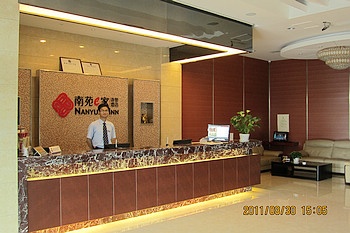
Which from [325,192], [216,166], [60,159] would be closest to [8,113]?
[60,159]

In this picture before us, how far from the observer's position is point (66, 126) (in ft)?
24.3

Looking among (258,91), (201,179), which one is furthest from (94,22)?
(258,91)

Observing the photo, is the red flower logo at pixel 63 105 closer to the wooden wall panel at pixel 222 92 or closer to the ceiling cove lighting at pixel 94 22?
the ceiling cove lighting at pixel 94 22

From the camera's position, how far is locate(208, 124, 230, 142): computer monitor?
25.0ft

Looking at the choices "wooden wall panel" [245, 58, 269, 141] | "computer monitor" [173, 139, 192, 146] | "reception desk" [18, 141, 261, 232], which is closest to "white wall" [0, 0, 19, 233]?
"reception desk" [18, 141, 261, 232]

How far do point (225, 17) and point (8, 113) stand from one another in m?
4.38

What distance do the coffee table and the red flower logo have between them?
19.6ft

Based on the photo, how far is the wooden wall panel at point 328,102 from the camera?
11.0 metres

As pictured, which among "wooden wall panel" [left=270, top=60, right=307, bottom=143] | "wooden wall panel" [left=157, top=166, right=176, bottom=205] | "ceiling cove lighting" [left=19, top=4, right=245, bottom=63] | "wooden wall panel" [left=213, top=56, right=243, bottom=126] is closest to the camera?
"ceiling cove lighting" [left=19, top=4, right=245, bottom=63]

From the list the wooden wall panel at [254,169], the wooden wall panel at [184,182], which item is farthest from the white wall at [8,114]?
the wooden wall panel at [254,169]

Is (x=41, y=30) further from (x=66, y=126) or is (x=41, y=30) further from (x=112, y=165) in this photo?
(x=112, y=165)

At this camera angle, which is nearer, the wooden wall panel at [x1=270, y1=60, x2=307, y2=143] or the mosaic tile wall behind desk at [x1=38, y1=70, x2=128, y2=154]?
the mosaic tile wall behind desk at [x1=38, y1=70, x2=128, y2=154]

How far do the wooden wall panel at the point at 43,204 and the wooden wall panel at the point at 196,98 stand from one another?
5.18 meters

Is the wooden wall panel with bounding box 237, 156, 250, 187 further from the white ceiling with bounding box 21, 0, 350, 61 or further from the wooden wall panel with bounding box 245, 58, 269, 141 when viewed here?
the wooden wall panel with bounding box 245, 58, 269, 141
